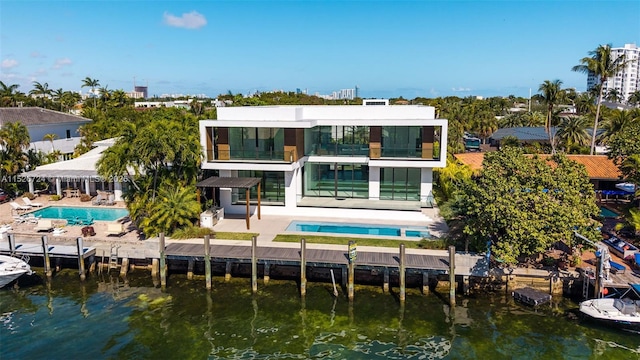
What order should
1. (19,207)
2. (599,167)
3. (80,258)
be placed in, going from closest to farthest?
1. (80,258)
2. (19,207)
3. (599,167)

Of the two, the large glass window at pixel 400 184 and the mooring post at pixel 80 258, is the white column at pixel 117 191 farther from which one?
the large glass window at pixel 400 184

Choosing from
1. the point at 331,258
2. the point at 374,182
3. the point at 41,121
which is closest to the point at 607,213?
the point at 374,182

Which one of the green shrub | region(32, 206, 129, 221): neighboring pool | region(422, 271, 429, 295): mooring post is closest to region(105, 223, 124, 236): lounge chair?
the green shrub

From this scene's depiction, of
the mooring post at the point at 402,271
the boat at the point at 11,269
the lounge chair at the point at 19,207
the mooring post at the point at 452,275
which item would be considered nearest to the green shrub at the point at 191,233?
the boat at the point at 11,269

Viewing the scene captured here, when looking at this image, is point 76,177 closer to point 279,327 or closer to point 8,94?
point 279,327

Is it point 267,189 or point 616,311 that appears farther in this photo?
point 267,189
